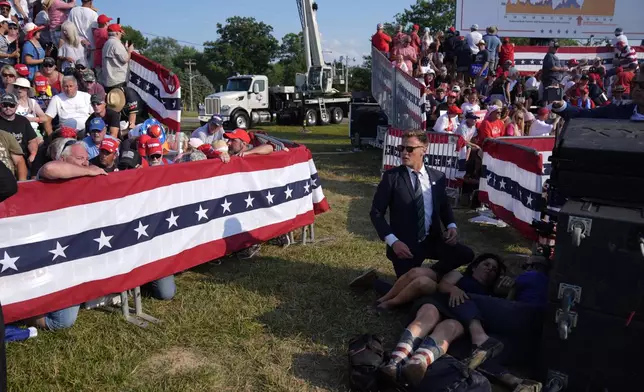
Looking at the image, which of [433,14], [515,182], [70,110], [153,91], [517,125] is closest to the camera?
[515,182]

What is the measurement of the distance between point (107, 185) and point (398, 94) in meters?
10.1

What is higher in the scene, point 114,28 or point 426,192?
point 114,28

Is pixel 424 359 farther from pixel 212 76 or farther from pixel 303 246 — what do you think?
pixel 212 76

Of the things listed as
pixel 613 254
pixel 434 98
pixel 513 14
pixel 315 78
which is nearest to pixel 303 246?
pixel 613 254

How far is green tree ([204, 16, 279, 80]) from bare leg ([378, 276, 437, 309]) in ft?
239

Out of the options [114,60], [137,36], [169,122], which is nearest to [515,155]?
[169,122]

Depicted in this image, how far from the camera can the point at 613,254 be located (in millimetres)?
2980

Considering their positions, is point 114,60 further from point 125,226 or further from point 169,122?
point 125,226

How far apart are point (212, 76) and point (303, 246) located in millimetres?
84216

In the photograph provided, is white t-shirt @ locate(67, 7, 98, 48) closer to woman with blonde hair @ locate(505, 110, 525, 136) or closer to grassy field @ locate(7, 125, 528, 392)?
grassy field @ locate(7, 125, 528, 392)

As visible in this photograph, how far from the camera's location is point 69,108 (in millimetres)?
7824

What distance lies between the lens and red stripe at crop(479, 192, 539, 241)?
23.2 feet

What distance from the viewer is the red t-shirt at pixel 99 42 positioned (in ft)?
32.1

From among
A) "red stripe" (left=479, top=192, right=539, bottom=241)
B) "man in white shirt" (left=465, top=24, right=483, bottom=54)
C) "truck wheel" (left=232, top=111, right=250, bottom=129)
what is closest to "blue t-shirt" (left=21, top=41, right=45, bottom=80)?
"red stripe" (left=479, top=192, right=539, bottom=241)
